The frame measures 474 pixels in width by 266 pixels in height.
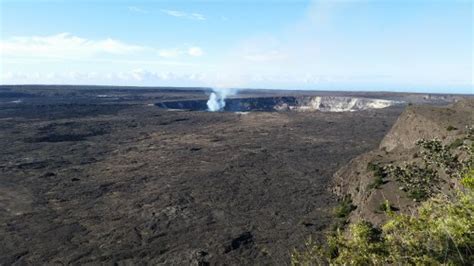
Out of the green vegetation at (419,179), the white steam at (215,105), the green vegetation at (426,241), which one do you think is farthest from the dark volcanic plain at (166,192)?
the white steam at (215,105)

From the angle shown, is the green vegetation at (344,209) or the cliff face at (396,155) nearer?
the cliff face at (396,155)

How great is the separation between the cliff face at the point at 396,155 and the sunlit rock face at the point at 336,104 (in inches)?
3330

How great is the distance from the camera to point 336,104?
418 ft

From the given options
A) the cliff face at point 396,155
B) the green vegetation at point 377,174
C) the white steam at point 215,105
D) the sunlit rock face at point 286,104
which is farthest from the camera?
the white steam at point 215,105

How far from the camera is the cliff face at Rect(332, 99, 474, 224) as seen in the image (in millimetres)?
24141

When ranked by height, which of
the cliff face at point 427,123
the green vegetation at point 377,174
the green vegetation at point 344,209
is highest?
the cliff face at point 427,123

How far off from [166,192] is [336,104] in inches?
4017

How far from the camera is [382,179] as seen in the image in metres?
27.0

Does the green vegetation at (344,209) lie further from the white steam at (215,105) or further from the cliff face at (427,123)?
the white steam at (215,105)

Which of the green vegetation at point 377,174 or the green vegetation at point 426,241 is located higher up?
the green vegetation at point 426,241

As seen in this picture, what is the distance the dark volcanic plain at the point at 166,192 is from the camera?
857 inches

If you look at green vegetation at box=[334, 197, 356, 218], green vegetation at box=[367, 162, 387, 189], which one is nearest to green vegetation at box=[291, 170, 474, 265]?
green vegetation at box=[367, 162, 387, 189]

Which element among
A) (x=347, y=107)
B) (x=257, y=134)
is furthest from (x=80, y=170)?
(x=347, y=107)

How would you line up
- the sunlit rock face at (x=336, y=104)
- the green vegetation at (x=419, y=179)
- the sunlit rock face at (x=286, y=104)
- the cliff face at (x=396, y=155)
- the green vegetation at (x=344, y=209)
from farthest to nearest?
the sunlit rock face at (x=286, y=104)
the sunlit rock face at (x=336, y=104)
the green vegetation at (x=344, y=209)
the cliff face at (x=396, y=155)
the green vegetation at (x=419, y=179)
